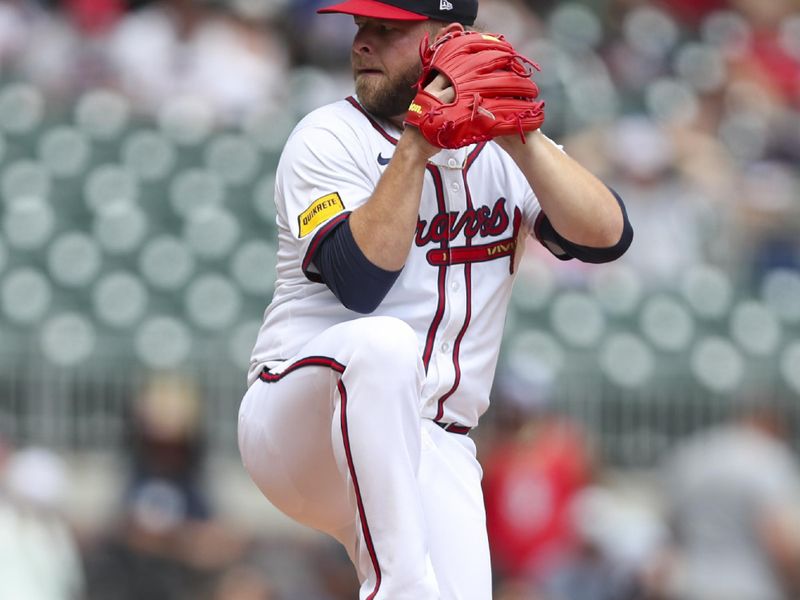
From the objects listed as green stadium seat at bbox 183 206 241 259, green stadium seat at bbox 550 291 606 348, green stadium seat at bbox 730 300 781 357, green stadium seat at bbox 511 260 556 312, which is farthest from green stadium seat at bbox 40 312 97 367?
green stadium seat at bbox 730 300 781 357

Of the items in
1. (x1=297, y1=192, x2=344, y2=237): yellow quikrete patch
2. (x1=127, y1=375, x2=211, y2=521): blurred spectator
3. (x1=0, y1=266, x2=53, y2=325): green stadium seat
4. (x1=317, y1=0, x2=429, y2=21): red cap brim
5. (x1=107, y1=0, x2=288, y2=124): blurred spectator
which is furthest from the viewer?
(x1=107, y1=0, x2=288, y2=124): blurred spectator

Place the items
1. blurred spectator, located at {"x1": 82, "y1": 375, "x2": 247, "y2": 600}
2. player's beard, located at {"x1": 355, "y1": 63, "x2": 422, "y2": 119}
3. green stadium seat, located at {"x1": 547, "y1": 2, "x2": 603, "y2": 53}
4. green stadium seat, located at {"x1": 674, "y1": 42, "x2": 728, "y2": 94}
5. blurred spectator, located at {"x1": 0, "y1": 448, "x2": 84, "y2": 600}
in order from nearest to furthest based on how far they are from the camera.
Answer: player's beard, located at {"x1": 355, "y1": 63, "x2": 422, "y2": 119}, blurred spectator, located at {"x1": 0, "y1": 448, "x2": 84, "y2": 600}, blurred spectator, located at {"x1": 82, "y1": 375, "x2": 247, "y2": 600}, green stadium seat, located at {"x1": 674, "y1": 42, "x2": 728, "y2": 94}, green stadium seat, located at {"x1": 547, "y1": 2, "x2": 603, "y2": 53}

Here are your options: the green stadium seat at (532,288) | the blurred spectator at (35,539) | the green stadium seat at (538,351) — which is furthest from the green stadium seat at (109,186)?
the green stadium seat at (538,351)

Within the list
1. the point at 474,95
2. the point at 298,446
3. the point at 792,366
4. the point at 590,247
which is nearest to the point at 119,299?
the point at 792,366

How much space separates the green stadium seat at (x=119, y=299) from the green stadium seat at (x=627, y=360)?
2.12m

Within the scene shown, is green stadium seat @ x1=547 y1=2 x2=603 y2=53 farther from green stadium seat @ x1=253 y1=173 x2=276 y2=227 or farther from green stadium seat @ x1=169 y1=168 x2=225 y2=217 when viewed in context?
green stadium seat @ x1=169 y1=168 x2=225 y2=217

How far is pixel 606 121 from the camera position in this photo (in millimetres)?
8633

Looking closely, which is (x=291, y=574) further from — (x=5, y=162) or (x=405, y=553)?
(x=405, y=553)

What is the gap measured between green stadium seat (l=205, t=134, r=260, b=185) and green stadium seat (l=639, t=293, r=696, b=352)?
2.08 m

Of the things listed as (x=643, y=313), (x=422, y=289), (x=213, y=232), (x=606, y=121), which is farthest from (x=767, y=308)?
(x=422, y=289)

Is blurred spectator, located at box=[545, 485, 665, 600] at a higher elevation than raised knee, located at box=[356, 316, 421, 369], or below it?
below

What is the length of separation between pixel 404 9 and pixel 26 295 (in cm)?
432

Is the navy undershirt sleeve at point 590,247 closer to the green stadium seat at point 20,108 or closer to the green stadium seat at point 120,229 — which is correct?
the green stadium seat at point 120,229

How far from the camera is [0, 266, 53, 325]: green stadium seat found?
6.98m
